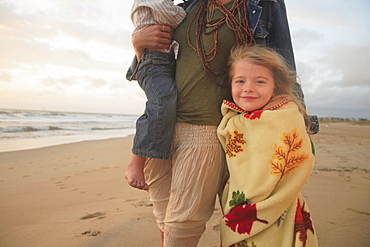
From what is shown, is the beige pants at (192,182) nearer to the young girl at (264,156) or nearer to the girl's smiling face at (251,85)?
the young girl at (264,156)

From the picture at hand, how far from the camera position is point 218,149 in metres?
1.45

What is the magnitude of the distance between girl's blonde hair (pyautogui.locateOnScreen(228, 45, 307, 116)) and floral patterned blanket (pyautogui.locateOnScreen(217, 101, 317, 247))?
0.26 ft

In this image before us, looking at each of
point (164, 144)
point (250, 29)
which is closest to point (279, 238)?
point (164, 144)

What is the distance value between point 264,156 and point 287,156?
0.35ft

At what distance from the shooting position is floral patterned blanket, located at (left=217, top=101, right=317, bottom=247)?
4.10 ft

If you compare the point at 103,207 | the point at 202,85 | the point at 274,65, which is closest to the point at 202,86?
the point at 202,85

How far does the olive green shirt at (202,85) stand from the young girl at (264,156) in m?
0.07

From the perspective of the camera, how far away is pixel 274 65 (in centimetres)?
138

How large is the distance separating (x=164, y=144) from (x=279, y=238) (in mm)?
765

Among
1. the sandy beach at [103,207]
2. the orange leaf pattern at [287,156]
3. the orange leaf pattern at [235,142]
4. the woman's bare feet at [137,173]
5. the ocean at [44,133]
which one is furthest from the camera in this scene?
the ocean at [44,133]

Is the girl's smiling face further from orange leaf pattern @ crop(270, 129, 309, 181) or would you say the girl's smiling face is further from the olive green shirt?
orange leaf pattern @ crop(270, 129, 309, 181)

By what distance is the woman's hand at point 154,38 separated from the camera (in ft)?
4.94

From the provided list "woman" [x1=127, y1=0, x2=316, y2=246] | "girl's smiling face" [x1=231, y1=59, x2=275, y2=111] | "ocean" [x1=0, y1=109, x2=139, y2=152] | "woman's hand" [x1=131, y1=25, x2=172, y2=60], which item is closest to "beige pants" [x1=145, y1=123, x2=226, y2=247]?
"woman" [x1=127, y1=0, x2=316, y2=246]

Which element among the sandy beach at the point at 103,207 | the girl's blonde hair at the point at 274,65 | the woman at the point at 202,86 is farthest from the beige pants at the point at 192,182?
the sandy beach at the point at 103,207
